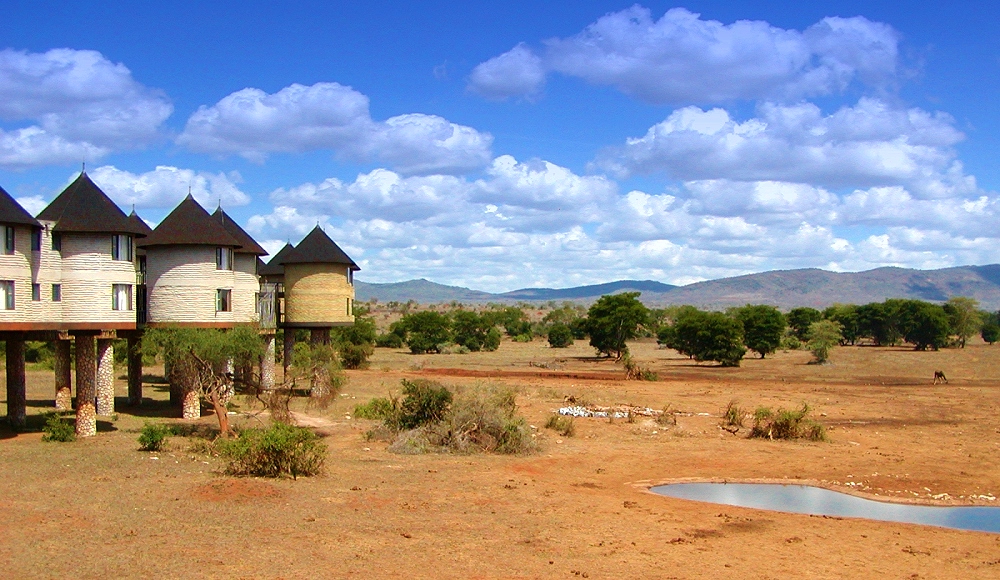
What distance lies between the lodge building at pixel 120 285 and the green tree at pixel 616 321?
1332 inches

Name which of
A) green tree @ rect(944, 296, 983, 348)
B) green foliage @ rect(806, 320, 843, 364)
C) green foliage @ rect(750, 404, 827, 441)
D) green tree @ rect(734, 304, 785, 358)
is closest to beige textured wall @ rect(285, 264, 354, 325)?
Result: green foliage @ rect(750, 404, 827, 441)

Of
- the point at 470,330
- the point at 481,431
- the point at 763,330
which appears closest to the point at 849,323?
the point at 763,330

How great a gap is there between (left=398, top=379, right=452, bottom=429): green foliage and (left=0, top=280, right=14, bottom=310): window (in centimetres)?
1105

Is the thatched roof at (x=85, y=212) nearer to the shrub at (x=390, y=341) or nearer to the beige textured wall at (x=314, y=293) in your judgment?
the beige textured wall at (x=314, y=293)

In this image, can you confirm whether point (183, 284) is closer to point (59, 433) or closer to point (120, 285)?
point (120, 285)

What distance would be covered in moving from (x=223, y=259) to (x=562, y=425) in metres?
12.5

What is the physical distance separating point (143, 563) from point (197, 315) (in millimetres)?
16446

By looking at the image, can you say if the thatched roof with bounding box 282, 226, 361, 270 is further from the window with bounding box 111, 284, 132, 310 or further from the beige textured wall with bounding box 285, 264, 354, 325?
the window with bounding box 111, 284, 132, 310

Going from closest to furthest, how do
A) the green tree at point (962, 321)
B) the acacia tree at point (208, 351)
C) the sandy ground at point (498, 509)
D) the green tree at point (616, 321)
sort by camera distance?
the sandy ground at point (498, 509)
the acacia tree at point (208, 351)
the green tree at point (616, 321)
the green tree at point (962, 321)

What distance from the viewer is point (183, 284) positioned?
29250 millimetres

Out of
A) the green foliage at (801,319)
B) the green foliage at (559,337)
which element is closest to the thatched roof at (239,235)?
the green foliage at (559,337)

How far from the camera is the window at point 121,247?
26047mm

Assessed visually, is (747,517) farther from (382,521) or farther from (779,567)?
(382,521)

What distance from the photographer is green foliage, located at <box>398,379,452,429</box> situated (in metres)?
27.7
